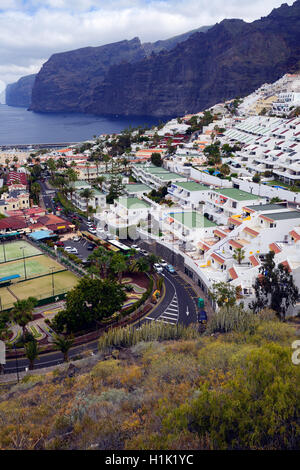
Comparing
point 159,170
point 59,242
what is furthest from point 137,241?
point 159,170

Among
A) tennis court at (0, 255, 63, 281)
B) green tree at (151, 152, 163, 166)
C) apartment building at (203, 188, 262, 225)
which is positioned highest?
green tree at (151, 152, 163, 166)

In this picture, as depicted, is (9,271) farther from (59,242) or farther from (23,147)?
(23,147)

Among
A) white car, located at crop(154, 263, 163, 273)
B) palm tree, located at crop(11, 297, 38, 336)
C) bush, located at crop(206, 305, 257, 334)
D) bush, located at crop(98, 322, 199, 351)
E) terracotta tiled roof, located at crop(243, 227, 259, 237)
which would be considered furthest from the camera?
white car, located at crop(154, 263, 163, 273)

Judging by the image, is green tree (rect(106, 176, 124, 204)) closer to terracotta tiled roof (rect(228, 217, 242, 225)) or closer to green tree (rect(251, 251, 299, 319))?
terracotta tiled roof (rect(228, 217, 242, 225))

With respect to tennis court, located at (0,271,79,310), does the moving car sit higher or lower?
higher

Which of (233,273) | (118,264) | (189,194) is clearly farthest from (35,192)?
(233,273)

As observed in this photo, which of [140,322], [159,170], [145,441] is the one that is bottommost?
[140,322]

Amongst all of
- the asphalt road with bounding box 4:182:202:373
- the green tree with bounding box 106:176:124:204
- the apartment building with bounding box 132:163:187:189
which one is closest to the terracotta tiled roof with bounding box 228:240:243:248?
the asphalt road with bounding box 4:182:202:373
